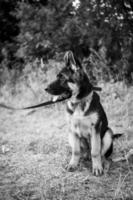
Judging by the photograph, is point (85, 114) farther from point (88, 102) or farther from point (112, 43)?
point (112, 43)

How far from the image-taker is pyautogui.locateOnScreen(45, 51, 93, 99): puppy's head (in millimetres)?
3207

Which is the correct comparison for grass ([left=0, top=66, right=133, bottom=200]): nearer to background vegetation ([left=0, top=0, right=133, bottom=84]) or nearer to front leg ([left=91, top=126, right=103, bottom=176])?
front leg ([left=91, top=126, right=103, bottom=176])

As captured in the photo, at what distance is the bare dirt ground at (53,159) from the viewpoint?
271cm

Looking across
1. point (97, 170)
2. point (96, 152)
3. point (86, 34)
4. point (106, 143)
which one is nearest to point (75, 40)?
point (86, 34)

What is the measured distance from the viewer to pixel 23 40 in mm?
7801

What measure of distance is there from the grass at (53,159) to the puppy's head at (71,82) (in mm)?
994

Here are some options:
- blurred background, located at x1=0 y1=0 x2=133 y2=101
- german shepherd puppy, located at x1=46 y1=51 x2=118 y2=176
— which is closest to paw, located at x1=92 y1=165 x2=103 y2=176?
german shepherd puppy, located at x1=46 y1=51 x2=118 y2=176

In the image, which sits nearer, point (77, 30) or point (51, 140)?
point (51, 140)

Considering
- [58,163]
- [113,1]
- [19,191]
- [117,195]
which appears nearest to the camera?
[117,195]

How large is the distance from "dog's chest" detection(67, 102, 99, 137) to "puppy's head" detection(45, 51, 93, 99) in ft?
0.51

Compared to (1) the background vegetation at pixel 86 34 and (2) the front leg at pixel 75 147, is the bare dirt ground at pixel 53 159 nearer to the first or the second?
(2) the front leg at pixel 75 147

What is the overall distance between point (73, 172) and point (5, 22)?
28.7ft

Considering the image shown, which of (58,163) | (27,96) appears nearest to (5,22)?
(27,96)

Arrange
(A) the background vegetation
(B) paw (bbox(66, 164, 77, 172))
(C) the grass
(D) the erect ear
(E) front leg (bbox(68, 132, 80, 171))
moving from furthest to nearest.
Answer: (A) the background vegetation
(E) front leg (bbox(68, 132, 80, 171))
(B) paw (bbox(66, 164, 77, 172))
(D) the erect ear
(C) the grass
